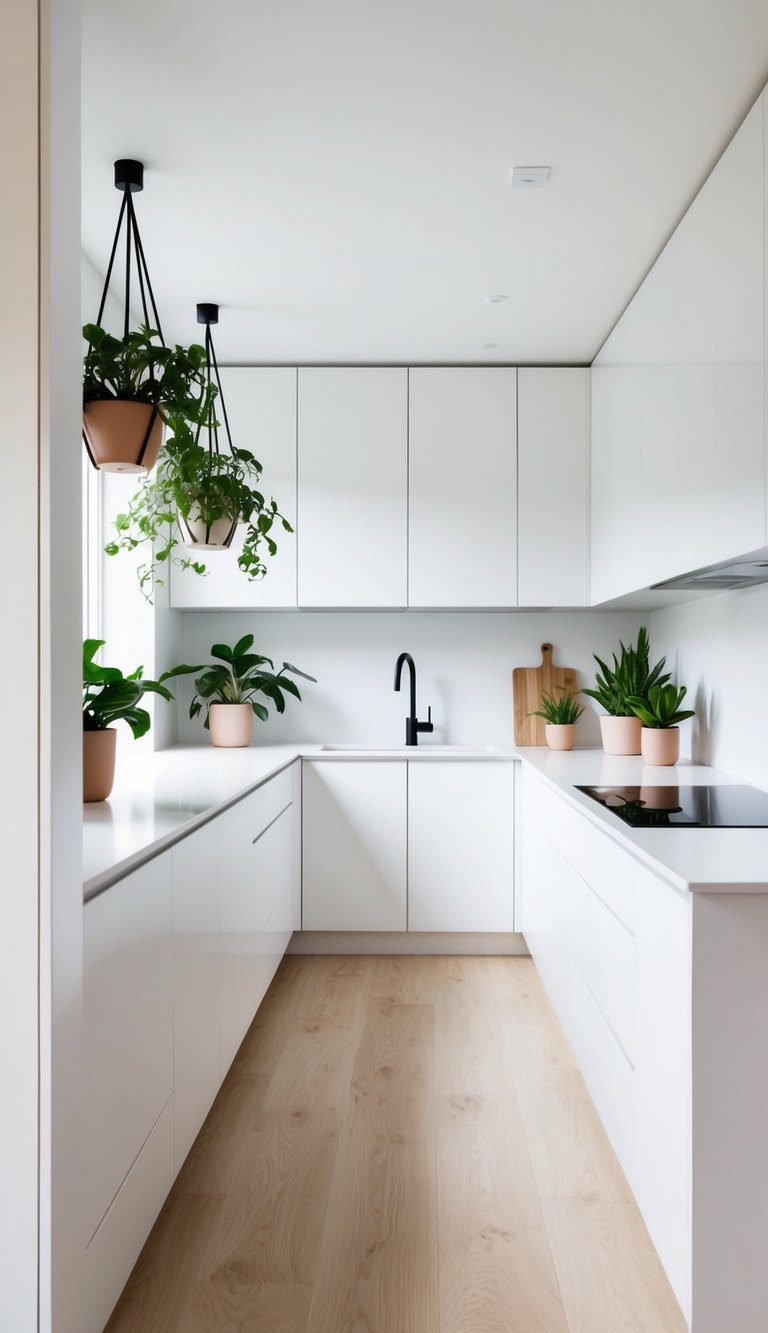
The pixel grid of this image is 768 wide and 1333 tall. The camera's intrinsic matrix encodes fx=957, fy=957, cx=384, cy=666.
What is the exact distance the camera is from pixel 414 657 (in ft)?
14.3

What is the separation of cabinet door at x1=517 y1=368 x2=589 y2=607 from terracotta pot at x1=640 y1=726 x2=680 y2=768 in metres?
0.79

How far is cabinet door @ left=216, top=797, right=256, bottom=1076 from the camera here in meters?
2.46

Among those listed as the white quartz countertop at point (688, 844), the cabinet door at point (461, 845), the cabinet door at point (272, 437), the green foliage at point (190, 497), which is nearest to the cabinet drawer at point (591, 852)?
the white quartz countertop at point (688, 844)

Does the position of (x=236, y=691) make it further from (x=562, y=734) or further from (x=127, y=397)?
(x=127, y=397)

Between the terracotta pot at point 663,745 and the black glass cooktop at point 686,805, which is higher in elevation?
the terracotta pot at point 663,745

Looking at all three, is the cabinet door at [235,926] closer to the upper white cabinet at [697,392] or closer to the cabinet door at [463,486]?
the upper white cabinet at [697,392]

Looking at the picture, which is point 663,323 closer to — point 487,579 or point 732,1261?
point 487,579

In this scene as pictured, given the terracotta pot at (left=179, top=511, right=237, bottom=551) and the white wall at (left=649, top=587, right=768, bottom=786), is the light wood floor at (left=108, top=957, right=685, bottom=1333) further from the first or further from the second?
the terracotta pot at (left=179, top=511, right=237, bottom=551)

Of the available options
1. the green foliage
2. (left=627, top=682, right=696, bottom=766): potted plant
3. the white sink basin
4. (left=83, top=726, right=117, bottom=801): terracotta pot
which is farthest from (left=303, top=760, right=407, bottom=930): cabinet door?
(left=83, top=726, right=117, bottom=801): terracotta pot

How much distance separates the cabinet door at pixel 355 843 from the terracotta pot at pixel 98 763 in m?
1.57

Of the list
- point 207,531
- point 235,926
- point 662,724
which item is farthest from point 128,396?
point 662,724

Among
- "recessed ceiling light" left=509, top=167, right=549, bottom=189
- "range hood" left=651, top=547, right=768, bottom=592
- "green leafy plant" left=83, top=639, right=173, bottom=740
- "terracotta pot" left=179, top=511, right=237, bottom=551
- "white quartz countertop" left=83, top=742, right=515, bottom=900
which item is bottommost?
"white quartz countertop" left=83, top=742, right=515, bottom=900

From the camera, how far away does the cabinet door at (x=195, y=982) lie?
2.01 m

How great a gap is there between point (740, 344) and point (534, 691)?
7.83 feet
